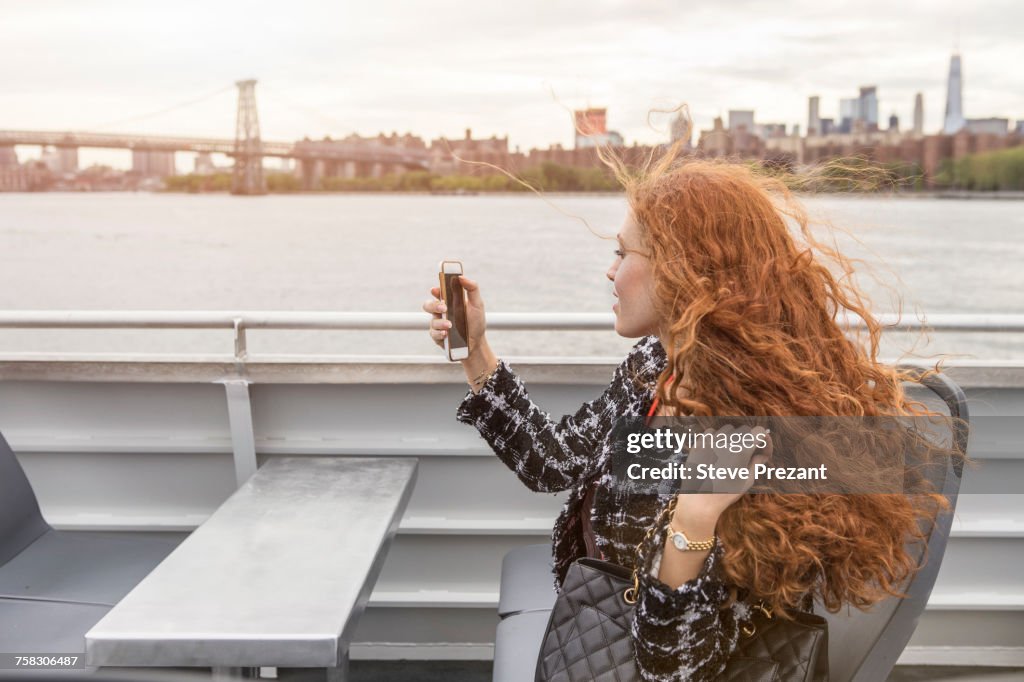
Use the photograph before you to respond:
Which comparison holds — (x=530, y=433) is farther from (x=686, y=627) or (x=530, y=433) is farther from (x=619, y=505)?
(x=686, y=627)

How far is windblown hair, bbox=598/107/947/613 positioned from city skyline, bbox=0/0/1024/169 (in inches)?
658

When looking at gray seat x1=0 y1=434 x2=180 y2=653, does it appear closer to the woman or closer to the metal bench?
the metal bench

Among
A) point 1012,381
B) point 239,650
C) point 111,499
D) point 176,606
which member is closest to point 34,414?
point 111,499

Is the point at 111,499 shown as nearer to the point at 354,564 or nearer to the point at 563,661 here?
the point at 354,564

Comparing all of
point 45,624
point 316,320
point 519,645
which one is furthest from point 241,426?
point 519,645

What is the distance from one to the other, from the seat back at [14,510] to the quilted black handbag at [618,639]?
1.42m

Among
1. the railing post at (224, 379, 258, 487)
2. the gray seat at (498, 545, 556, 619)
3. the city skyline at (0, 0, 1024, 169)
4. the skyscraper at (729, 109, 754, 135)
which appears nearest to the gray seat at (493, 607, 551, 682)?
the gray seat at (498, 545, 556, 619)

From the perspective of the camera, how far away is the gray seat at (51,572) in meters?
1.63

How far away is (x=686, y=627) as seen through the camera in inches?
39.3

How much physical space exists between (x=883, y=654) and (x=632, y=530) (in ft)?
1.18

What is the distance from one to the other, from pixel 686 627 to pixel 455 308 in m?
0.80

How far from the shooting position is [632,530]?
123 centimetres

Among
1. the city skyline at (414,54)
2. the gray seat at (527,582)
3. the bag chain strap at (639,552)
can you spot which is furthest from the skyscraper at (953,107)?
the city skyline at (414,54)

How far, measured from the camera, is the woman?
101 centimetres
